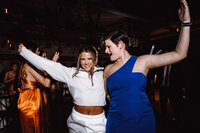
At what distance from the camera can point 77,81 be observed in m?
1.38

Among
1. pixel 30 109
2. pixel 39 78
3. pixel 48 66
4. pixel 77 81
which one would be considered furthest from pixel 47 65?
pixel 30 109

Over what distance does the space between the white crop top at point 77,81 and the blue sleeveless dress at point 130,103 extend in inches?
8.7

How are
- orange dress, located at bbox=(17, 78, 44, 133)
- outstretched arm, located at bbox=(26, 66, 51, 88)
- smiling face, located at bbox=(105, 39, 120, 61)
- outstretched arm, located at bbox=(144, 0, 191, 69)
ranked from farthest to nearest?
orange dress, located at bbox=(17, 78, 44, 133)
outstretched arm, located at bbox=(26, 66, 51, 88)
smiling face, located at bbox=(105, 39, 120, 61)
outstretched arm, located at bbox=(144, 0, 191, 69)

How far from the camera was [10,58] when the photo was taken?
6840 mm

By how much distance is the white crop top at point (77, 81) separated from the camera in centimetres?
133

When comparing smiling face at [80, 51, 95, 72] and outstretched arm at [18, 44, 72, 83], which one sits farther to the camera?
smiling face at [80, 51, 95, 72]

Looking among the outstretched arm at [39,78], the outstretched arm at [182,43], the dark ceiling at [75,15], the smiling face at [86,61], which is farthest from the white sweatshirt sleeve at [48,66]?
the dark ceiling at [75,15]

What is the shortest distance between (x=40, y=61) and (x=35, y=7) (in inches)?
200

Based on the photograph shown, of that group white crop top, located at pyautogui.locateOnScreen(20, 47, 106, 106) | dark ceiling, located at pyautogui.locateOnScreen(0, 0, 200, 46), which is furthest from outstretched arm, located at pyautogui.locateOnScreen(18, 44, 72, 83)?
dark ceiling, located at pyautogui.locateOnScreen(0, 0, 200, 46)

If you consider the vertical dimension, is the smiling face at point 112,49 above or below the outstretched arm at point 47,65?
above

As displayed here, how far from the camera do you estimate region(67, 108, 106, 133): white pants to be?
1319 millimetres

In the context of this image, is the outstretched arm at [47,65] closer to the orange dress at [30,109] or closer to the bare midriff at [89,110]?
the bare midriff at [89,110]

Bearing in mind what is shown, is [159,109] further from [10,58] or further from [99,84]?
[10,58]

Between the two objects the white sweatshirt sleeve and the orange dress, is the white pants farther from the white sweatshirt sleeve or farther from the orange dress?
the orange dress
